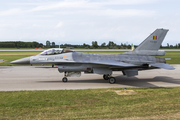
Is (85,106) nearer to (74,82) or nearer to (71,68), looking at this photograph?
(71,68)

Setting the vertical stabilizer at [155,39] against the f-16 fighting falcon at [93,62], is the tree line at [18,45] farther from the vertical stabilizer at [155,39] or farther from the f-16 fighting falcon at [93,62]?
the vertical stabilizer at [155,39]

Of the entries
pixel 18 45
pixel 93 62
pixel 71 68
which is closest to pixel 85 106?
pixel 93 62

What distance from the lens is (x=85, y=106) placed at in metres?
8.23

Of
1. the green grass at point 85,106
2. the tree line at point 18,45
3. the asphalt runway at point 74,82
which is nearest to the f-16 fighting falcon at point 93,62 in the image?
the asphalt runway at point 74,82

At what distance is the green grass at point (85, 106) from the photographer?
23.0 ft

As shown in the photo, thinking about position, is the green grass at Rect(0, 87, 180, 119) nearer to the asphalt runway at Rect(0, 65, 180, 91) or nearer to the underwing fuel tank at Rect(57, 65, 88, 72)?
the asphalt runway at Rect(0, 65, 180, 91)

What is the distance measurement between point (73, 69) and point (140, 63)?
17.5ft

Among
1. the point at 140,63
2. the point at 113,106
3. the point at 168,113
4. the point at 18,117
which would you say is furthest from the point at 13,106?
the point at 140,63

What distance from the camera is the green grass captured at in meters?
7.00

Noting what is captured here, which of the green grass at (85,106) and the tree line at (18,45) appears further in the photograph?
the tree line at (18,45)

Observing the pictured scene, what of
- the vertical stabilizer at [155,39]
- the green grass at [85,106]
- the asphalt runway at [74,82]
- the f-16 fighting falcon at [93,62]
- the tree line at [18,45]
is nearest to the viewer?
the green grass at [85,106]

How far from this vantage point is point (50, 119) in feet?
21.6

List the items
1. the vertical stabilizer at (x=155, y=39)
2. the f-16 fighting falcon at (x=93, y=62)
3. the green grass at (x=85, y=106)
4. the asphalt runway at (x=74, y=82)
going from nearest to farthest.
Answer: the green grass at (x=85, y=106) < the asphalt runway at (x=74, y=82) < the f-16 fighting falcon at (x=93, y=62) < the vertical stabilizer at (x=155, y=39)

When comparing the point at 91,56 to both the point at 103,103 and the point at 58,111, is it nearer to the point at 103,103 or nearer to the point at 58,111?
the point at 103,103
